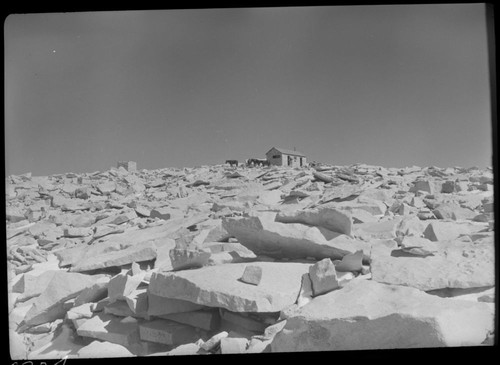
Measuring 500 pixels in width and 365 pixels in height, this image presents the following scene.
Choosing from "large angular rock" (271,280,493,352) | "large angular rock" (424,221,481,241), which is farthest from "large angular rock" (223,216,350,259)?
"large angular rock" (424,221,481,241)

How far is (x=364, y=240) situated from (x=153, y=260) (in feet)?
7.34

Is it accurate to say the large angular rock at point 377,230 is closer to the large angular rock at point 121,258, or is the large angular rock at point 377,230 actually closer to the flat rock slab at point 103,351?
the large angular rock at point 121,258

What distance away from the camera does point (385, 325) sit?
7.84ft

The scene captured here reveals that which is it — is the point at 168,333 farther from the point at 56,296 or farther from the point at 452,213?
the point at 452,213

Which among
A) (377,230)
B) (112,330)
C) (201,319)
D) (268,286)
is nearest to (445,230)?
(377,230)

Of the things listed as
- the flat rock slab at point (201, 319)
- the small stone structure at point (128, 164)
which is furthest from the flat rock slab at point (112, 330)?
the small stone structure at point (128, 164)

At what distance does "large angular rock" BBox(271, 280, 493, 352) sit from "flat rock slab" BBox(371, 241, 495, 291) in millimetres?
203

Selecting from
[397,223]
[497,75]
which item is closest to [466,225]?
[397,223]

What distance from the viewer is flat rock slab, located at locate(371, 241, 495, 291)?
8.88 ft

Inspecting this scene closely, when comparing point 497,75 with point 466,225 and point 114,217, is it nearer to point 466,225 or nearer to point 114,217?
point 466,225

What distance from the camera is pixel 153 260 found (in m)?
3.68

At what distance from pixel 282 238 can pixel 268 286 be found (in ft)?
1.76

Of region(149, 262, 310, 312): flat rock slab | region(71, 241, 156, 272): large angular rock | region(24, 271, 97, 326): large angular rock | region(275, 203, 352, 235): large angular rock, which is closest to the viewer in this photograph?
region(149, 262, 310, 312): flat rock slab

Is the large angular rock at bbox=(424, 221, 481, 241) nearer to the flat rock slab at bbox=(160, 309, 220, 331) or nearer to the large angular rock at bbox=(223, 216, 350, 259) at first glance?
the large angular rock at bbox=(223, 216, 350, 259)
